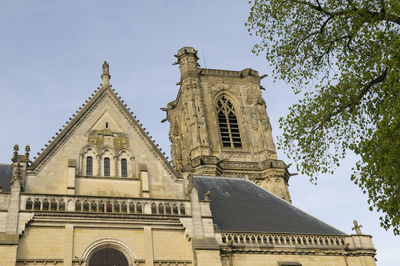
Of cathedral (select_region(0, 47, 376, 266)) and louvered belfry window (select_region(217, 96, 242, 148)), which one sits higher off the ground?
louvered belfry window (select_region(217, 96, 242, 148))

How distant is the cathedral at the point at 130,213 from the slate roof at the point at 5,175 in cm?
5

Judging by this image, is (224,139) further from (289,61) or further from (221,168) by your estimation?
(289,61)

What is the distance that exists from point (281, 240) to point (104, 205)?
327 inches

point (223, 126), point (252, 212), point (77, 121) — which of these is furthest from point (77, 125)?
point (223, 126)

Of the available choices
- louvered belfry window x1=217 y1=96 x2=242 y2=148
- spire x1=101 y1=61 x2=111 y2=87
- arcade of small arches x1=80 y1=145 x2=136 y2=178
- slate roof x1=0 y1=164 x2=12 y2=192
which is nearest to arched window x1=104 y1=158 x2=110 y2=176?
arcade of small arches x1=80 y1=145 x2=136 y2=178

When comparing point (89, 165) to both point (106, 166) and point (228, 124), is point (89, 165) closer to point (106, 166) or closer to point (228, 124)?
point (106, 166)

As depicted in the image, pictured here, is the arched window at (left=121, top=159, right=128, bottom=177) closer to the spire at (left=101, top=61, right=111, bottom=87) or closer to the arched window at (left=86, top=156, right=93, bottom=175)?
the arched window at (left=86, top=156, right=93, bottom=175)

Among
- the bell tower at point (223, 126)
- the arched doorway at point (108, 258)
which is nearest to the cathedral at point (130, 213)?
the arched doorway at point (108, 258)

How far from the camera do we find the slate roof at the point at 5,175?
23.7 m

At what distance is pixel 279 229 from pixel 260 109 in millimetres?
26419

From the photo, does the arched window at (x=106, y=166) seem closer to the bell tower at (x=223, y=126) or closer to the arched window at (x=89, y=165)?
the arched window at (x=89, y=165)

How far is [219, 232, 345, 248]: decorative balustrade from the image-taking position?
73.9 ft

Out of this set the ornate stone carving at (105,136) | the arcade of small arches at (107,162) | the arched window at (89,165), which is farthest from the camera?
the ornate stone carving at (105,136)

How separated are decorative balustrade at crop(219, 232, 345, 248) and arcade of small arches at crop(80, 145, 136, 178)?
5.46m
